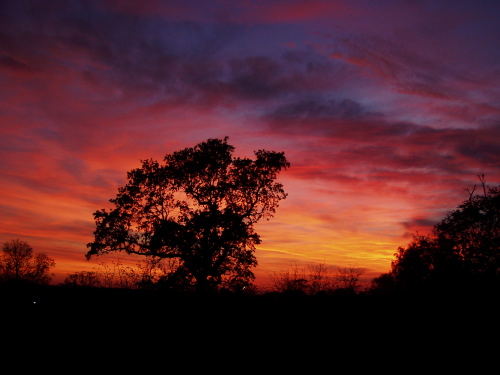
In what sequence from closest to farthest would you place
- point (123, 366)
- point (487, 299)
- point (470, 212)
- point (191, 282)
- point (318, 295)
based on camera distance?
point (123, 366) < point (487, 299) < point (318, 295) < point (191, 282) < point (470, 212)

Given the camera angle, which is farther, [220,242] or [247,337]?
[220,242]

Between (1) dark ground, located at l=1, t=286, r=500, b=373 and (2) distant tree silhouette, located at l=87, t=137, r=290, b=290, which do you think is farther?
(2) distant tree silhouette, located at l=87, t=137, r=290, b=290

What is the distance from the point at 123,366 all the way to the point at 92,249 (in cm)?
1623

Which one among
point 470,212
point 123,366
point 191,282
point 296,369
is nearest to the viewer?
point 296,369

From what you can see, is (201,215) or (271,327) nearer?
(271,327)

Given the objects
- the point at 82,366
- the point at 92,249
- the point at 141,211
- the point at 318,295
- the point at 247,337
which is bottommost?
the point at 82,366

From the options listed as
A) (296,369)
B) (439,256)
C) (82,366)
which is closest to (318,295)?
(296,369)

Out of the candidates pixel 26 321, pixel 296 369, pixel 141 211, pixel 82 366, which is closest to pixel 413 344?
pixel 296 369

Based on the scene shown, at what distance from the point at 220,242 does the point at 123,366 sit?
14592 mm

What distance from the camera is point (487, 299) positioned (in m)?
8.37

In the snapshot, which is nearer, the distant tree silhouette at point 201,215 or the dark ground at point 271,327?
the dark ground at point 271,327

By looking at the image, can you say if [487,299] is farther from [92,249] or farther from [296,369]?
[92,249]

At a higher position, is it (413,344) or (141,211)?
(141,211)

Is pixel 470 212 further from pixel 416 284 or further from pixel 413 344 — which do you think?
pixel 413 344
